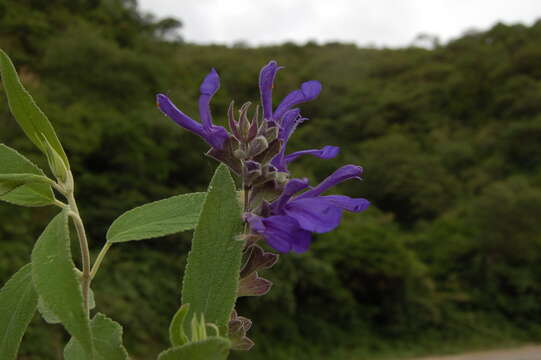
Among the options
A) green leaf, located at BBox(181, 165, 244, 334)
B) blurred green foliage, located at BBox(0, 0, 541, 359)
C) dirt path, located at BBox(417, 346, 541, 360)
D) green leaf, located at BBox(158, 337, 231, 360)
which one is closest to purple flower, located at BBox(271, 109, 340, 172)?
green leaf, located at BBox(181, 165, 244, 334)

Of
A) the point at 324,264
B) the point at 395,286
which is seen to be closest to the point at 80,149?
the point at 324,264

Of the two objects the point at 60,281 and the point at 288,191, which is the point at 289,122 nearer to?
the point at 288,191

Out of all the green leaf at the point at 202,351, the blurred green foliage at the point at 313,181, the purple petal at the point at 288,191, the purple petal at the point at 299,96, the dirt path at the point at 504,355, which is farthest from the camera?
the dirt path at the point at 504,355

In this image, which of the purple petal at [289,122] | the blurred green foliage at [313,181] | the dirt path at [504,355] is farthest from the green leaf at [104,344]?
the dirt path at [504,355]

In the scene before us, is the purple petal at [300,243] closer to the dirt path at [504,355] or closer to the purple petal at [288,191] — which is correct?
the purple petal at [288,191]

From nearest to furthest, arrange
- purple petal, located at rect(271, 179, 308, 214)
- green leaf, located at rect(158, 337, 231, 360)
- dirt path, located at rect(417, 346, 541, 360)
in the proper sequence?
green leaf, located at rect(158, 337, 231, 360) < purple petal, located at rect(271, 179, 308, 214) < dirt path, located at rect(417, 346, 541, 360)

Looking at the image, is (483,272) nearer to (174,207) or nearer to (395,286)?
(395,286)

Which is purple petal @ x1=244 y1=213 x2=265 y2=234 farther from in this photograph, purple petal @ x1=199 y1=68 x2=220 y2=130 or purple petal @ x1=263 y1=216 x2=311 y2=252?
purple petal @ x1=199 y1=68 x2=220 y2=130
